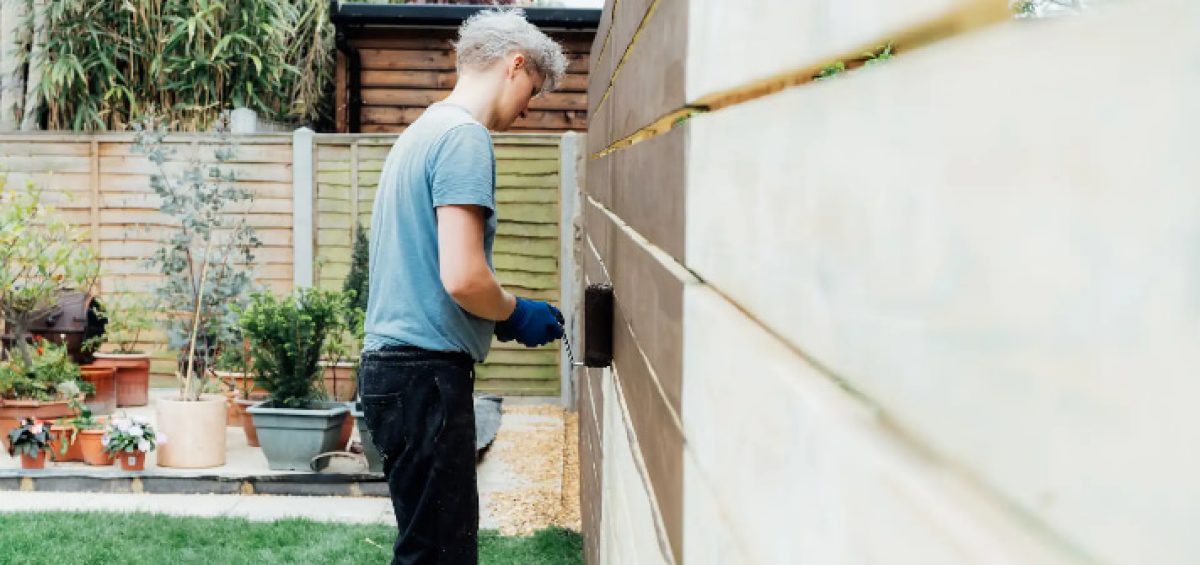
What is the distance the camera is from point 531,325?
284 centimetres

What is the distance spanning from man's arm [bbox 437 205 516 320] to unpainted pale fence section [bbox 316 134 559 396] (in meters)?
5.43

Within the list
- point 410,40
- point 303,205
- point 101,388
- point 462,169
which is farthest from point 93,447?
point 410,40

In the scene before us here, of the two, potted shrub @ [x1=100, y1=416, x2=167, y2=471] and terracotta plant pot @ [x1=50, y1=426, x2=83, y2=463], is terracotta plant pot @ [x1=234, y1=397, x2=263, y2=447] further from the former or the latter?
terracotta plant pot @ [x1=50, y1=426, x2=83, y2=463]

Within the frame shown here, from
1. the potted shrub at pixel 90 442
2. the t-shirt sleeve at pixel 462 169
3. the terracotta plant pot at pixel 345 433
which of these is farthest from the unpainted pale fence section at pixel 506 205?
the t-shirt sleeve at pixel 462 169

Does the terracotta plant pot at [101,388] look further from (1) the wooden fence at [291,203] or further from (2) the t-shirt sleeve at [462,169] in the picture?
(2) the t-shirt sleeve at [462,169]

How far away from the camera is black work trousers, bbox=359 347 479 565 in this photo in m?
2.65

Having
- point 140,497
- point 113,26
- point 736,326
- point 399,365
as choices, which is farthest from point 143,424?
point 113,26

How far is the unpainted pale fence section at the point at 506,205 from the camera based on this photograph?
7.94 m

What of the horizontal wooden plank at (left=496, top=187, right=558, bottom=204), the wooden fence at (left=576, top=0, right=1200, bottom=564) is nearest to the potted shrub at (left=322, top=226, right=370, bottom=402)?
the horizontal wooden plank at (left=496, top=187, right=558, bottom=204)

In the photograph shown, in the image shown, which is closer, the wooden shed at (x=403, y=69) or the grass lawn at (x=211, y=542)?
the grass lawn at (x=211, y=542)

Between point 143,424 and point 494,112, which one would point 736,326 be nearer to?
point 494,112

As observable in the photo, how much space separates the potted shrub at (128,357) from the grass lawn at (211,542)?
270 cm

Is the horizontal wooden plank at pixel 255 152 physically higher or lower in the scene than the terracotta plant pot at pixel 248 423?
higher

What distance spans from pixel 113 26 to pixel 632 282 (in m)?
11.2
